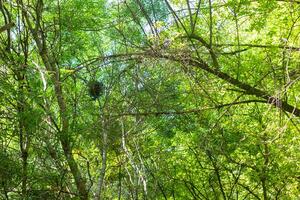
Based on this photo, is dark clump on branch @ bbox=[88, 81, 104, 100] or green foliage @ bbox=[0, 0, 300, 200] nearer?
green foliage @ bbox=[0, 0, 300, 200]

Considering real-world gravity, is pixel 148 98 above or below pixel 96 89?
below

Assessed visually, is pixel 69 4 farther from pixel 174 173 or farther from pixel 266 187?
pixel 266 187

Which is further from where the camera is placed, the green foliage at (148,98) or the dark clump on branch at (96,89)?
the dark clump on branch at (96,89)

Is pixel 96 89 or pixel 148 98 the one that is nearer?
pixel 148 98

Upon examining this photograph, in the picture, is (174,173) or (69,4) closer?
(69,4)

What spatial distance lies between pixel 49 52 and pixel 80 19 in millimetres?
870

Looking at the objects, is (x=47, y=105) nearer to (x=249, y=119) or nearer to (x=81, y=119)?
(x=81, y=119)

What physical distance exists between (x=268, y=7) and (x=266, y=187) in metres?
5.75

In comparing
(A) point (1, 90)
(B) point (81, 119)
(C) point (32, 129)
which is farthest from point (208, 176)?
(A) point (1, 90)

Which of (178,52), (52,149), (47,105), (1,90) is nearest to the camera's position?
(178,52)

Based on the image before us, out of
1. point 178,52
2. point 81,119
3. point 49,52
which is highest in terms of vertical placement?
point 49,52

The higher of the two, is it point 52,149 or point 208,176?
point 208,176

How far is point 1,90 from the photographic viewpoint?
5.87m

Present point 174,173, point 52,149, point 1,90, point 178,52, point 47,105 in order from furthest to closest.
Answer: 1. point 174,173
2. point 52,149
3. point 47,105
4. point 1,90
5. point 178,52
